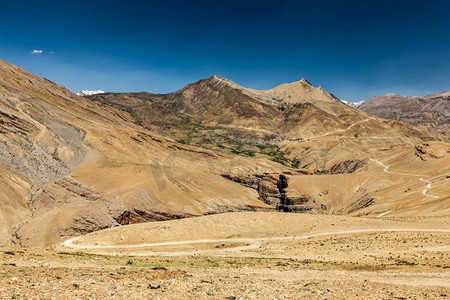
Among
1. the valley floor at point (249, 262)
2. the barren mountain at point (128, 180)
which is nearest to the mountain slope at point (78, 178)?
the barren mountain at point (128, 180)

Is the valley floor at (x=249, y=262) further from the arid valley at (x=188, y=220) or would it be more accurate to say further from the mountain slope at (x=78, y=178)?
the mountain slope at (x=78, y=178)

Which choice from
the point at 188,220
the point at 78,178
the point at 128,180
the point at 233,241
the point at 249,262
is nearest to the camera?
the point at 249,262

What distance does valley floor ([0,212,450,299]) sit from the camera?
14.9 metres

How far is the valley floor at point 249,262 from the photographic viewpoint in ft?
48.9

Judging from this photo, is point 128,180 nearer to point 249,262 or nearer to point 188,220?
point 188,220

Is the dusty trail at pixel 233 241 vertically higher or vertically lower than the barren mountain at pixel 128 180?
lower

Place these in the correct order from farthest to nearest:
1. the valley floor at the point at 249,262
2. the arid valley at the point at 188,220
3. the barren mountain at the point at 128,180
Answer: the barren mountain at the point at 128,180
the arid valley at the point at 188,220
the valley floor at the point at 249,262

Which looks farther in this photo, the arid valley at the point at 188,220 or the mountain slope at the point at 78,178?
the mountain slope at the point at 78,178

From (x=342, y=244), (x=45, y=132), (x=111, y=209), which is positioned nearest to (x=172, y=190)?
(x=111, y=209)

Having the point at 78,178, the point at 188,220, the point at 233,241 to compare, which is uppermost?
the point at 78,178

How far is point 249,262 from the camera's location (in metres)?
26.5

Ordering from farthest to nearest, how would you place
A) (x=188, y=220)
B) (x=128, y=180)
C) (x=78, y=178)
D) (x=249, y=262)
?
(x=128, y=180) < (x=78, y=178) < (x=188, y=220) < (x=249, y=262)

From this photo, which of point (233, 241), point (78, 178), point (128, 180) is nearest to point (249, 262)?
point (233, 241)

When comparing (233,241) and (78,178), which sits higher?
(78,178)
